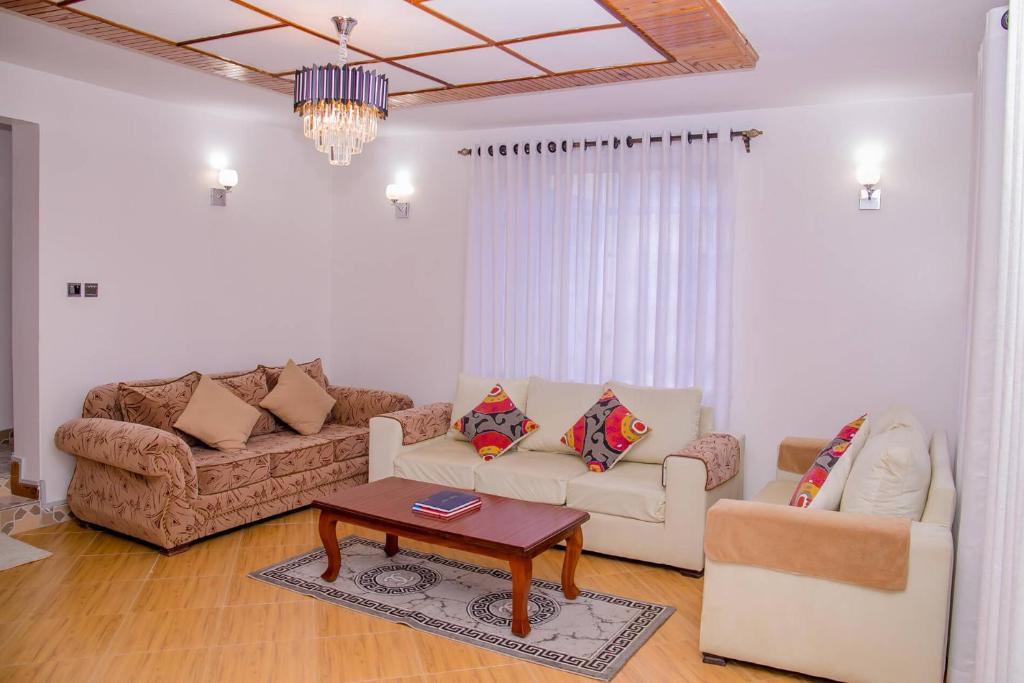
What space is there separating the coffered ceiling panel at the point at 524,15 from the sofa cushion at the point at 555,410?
7.85 feet

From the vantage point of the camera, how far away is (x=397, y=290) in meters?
6.45

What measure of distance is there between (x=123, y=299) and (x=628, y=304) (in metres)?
3.30

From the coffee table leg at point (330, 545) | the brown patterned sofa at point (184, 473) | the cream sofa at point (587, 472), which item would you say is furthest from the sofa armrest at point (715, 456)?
the brown patterned sofa at point (184, 473)

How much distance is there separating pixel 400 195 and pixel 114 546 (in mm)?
3176

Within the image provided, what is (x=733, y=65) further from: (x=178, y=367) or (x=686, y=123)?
Answer: (x=178, y=367)

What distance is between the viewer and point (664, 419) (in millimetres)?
4875

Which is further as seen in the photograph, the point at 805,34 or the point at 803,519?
the point at 805,34

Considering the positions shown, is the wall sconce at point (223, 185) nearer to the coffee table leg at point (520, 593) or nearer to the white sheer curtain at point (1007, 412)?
the coffee table leg at point (520, 593)

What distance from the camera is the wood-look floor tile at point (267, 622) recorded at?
3475 millimetres

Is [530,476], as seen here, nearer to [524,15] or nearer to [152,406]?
[152,406]

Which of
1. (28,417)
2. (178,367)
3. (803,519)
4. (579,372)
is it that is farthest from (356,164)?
(803,519)

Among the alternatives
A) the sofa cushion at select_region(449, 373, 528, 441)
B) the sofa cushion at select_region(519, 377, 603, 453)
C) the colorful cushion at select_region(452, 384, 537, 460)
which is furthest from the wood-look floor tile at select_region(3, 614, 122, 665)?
the sofa cushion at select_region(519, 377, 603, 453)

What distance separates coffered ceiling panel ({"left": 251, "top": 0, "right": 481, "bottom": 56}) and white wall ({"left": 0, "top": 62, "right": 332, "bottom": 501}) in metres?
2.19

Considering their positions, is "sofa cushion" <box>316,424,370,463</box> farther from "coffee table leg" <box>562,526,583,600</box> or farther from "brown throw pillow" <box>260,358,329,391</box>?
"coffee table leg" <box>562,526,583,600</box>
